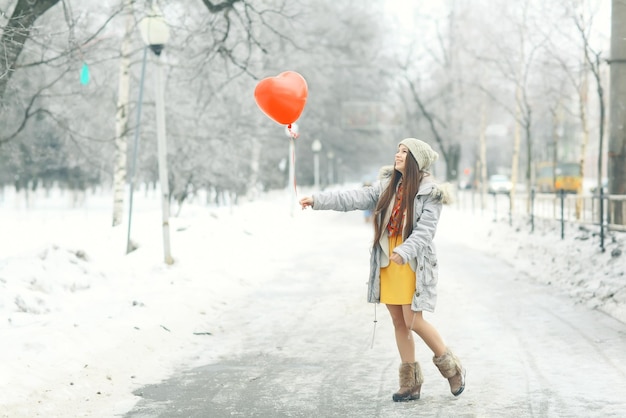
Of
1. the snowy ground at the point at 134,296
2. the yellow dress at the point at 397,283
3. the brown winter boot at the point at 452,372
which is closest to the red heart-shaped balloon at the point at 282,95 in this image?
the yellow dress at the point at 397,283

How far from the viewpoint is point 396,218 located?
5.97 meters

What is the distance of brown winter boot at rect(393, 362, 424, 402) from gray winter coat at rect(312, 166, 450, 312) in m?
0.49

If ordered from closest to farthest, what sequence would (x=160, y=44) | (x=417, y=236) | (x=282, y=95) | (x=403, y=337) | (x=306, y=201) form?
1. (x=417, y=236)
2. (x=306, y=201)
3. (x=403, y=337)
4. (x=282, y=95)
5. (x=160, y=44)

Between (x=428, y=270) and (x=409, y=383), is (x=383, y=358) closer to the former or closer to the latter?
(x=409, y=383)

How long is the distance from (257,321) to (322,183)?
68534 mm

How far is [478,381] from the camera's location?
21.3 ft

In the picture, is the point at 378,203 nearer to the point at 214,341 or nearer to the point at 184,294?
the point at 214,341

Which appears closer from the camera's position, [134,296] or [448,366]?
[448,366]

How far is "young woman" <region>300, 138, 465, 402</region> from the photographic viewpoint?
5836 millimetres

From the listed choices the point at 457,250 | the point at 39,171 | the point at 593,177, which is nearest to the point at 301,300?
the point at 457,250

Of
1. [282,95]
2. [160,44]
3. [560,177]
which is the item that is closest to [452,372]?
[282,95]

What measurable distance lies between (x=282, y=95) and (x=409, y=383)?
2.62 meters

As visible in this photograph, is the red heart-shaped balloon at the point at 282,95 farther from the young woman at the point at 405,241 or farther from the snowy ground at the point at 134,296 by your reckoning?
the snowy ground at the point at 134,296

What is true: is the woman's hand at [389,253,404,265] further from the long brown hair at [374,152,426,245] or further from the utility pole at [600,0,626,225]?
the utility pole at [600,0,626,225]
